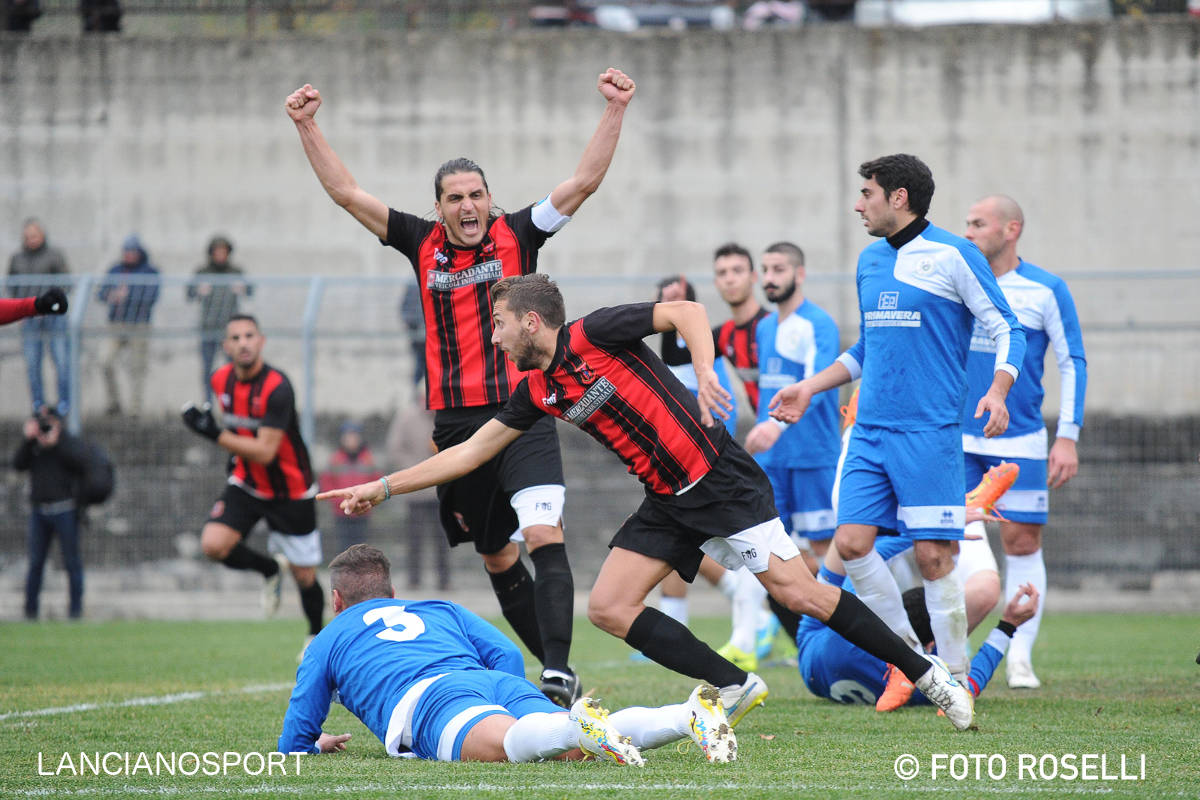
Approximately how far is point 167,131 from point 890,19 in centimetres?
965

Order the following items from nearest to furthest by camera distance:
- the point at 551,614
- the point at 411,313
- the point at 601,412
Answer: the point at 601,412 → the point at 551,614 → the point at 411,313

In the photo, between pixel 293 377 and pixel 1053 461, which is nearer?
pixel 1053 461

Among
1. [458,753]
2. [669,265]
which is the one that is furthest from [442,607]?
[669,265]

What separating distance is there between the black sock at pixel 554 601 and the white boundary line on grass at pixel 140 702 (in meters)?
2.23

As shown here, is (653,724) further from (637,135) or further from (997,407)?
(637,135)

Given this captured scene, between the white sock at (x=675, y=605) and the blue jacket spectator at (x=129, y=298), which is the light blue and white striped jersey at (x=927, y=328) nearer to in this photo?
the white sock at (x=675, y=605)

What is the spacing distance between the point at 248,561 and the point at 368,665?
5.50m

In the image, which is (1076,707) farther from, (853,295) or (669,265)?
(669,265)

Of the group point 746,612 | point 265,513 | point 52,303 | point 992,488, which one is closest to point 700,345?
point 992,488

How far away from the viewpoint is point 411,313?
14.7 meters

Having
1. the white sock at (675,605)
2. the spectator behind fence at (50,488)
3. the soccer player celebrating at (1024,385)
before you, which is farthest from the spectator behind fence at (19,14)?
the soccer player celebrating at (1024,385)

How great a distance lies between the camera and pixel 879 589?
6297 mm

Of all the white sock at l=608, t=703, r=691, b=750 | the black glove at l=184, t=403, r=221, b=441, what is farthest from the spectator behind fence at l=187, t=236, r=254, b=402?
the white sock at l=608, t=703, r=691, b=750

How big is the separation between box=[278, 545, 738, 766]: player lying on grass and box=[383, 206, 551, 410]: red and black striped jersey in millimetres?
1397
